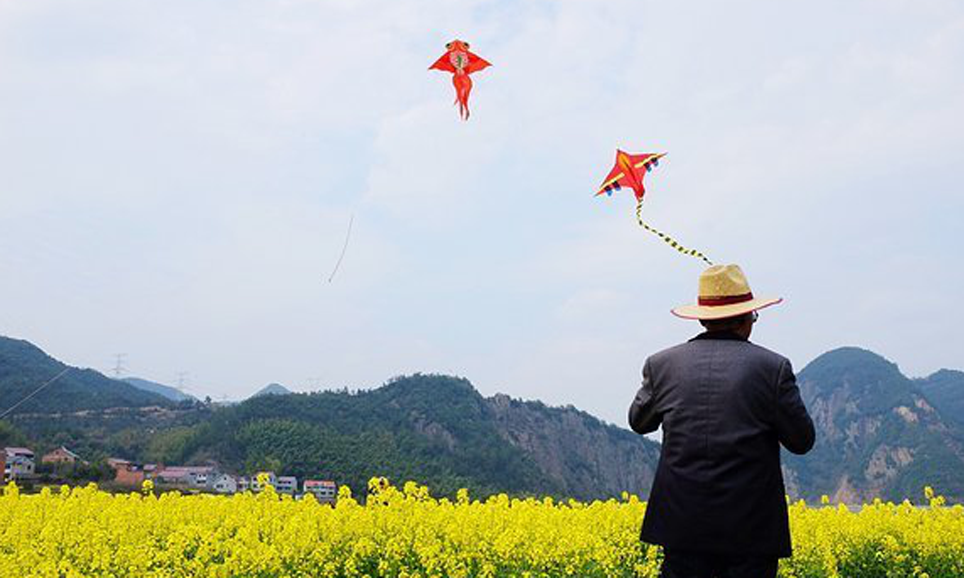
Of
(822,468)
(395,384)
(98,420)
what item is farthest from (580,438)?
(98,420)

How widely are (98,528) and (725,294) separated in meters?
4.85

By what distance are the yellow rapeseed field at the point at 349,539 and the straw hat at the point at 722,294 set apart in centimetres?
296

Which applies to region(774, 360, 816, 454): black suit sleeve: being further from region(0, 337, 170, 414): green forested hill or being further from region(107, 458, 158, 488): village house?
region(0, 337, 170, 414): green forested hill

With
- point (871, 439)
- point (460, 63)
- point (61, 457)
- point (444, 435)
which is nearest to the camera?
point (460, 63)

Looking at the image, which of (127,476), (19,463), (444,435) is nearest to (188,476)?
(127,476)

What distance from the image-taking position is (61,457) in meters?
50.8

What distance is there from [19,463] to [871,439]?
133m

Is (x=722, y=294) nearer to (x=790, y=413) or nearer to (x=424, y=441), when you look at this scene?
(x=790, y=413)

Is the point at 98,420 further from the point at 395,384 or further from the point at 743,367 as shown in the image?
the point at 743,367

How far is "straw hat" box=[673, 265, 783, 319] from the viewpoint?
3379 mm

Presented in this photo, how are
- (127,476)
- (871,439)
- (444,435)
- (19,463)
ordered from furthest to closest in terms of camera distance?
(871,439), (444,435), (19,463), (127,476)

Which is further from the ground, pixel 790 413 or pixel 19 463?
pixel 790 413

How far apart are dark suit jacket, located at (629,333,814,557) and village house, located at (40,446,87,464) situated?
50181 millimetres

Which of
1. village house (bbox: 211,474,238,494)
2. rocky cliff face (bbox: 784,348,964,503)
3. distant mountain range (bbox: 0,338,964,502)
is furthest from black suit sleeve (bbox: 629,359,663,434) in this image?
rocky cliff face (bbox: 784,348,964,503)
